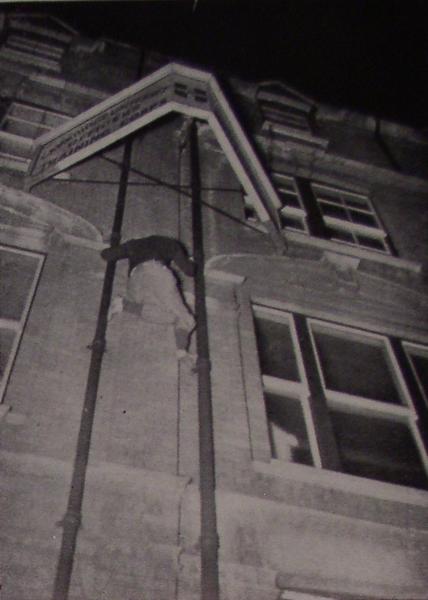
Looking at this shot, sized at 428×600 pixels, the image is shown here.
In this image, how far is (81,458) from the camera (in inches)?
186

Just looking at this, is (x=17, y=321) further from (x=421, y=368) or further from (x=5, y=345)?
(x=421, y=368)

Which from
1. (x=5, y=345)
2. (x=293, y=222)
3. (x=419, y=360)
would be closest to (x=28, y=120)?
(x=293, y=222)

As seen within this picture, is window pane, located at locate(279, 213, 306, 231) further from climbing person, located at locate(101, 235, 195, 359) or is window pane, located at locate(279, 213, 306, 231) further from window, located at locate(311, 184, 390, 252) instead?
climbing person, located at locate(101, 235, 195, 359)

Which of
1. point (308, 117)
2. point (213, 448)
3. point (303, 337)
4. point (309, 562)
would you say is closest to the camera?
point (309, 562)

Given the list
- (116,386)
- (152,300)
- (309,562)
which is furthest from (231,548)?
(152,300)

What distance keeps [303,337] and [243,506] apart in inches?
114

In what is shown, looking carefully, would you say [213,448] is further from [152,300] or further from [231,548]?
[152,300]

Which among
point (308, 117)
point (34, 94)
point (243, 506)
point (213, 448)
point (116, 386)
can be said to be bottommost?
point (243, 506)

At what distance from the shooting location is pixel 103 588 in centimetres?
420

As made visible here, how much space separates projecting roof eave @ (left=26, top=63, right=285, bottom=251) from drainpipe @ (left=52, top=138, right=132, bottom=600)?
191 cm

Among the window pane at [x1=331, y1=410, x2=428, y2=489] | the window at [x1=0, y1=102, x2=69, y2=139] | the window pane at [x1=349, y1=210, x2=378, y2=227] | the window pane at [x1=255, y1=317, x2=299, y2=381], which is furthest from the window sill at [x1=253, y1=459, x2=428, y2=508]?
the window at [x1=0, y1=102, x2=69, y2=139]

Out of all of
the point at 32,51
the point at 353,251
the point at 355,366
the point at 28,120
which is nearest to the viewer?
the point at 355,366

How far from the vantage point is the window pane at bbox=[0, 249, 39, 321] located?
6438 millimetres

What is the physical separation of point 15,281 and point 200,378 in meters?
2.87
